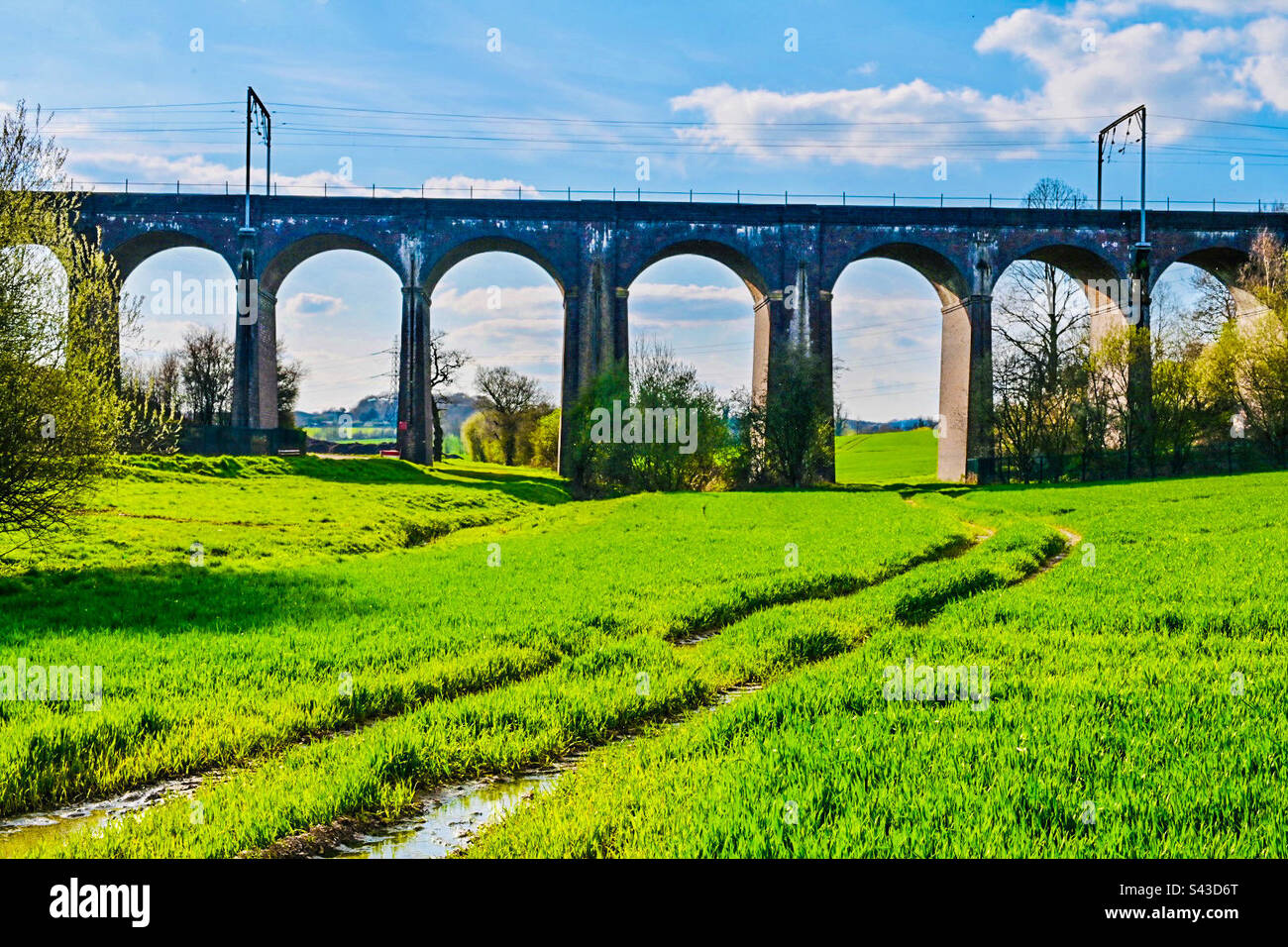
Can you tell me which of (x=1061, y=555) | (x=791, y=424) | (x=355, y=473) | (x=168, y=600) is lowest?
(x=168, y=600)

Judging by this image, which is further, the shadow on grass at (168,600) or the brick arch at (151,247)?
the brick arch at (151,247)

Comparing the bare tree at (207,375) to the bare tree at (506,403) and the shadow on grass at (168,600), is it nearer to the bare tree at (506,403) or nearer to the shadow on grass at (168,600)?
the bare tree at (506,403)

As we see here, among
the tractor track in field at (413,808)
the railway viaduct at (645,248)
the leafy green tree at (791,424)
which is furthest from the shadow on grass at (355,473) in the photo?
the tractor track in field at (413,808)

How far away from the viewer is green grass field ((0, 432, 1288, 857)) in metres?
4.38

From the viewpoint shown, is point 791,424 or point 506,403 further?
point 506,403

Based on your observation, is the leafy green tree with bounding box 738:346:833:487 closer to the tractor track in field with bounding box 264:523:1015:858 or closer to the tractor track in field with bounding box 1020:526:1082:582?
the tractor track in field with bounding box 1020:526:1082:582

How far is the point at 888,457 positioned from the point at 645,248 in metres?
47.8

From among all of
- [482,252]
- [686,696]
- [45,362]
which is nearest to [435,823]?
[686,696]

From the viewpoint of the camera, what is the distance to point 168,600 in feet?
41.3

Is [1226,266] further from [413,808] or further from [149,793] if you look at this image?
[149,793]

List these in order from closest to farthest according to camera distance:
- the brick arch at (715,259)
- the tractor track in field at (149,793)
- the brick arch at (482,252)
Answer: the tractor track in field at (149,793), the brick arch at (482,252), the brick arch at (715,259)

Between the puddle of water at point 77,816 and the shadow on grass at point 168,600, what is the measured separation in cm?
489

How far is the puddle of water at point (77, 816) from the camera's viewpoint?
4793mm

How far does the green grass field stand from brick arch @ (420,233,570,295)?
35.6 m
